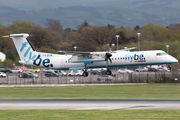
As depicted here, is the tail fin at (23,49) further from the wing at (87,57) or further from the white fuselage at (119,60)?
the wing at (87,57)

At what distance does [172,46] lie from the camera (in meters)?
108

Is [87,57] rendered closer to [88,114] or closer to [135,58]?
[135,58]

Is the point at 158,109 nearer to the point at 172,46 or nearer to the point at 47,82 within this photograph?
the point at 47,82

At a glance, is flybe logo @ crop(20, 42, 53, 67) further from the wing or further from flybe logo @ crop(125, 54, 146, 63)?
flybe logo @ crop(125, 54, 146, 63)

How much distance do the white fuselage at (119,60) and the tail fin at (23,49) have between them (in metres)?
1.43

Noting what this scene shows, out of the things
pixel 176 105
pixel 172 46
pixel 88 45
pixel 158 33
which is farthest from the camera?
pixel 158 33

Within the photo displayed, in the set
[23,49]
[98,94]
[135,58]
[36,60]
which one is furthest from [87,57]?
[23,49]

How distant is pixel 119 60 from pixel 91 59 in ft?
15.7

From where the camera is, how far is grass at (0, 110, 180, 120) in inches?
923

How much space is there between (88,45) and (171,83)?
177 feet

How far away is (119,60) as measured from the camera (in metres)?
48.5

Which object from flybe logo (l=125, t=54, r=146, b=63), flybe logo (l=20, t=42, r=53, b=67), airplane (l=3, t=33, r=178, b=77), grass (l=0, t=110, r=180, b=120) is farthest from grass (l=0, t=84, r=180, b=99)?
grass (l=0, t=110, r=180, b=120)

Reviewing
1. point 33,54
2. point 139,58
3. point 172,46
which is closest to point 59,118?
point 139,58

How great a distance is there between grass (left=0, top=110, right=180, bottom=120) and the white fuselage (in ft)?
72.0
